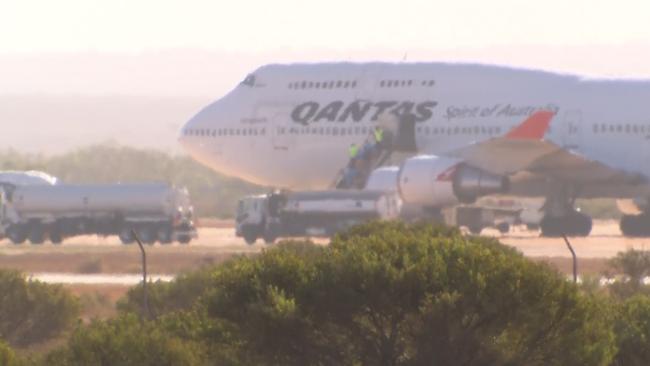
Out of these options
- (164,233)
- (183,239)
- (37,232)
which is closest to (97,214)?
(37,232)

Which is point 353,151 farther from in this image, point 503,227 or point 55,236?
point 55,236

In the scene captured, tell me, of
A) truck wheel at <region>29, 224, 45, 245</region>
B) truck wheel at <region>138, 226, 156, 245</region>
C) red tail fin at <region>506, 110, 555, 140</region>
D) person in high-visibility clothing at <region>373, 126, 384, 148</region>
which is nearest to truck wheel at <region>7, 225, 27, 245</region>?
truck wheel at <region>29, 224, 45, 245</region>

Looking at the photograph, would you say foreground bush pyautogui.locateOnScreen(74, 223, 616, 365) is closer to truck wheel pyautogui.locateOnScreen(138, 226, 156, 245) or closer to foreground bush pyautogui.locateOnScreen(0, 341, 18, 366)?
foreground bush pyautogui.locateOnScreen(0, 341, 18, 366)

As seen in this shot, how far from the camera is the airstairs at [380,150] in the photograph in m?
69.9

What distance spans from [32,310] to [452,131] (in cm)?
3958

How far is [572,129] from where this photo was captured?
66.8 meters

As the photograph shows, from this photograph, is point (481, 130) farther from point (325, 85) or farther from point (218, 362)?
point (218, 362)

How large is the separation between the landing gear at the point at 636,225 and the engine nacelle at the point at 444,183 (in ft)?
16.4

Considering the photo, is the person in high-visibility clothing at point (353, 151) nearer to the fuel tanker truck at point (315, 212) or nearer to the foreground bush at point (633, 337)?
the fuel tanker truck at point (315, 212)

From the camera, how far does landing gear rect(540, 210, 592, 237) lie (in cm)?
6619

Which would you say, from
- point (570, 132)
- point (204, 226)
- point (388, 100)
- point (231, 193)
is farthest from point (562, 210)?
point (231, 193)

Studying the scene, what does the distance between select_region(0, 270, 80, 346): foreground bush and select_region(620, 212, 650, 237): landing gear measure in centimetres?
3737

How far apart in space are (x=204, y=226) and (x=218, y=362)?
6519 cm

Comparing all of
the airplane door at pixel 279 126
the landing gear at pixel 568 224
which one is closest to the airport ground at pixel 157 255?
the landing gear at pixel 568 224
